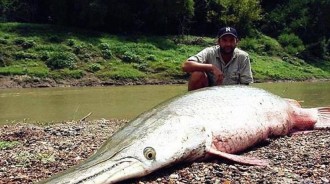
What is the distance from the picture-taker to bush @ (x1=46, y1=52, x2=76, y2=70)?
29.9m

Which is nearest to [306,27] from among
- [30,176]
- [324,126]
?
[324,126]

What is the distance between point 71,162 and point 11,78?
23028 mm

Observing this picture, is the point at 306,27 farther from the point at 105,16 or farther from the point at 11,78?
the point at 11,78

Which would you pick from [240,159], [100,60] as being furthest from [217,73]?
[100,60]

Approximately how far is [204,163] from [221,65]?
7.68 ft

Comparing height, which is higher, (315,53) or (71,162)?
(71,162)

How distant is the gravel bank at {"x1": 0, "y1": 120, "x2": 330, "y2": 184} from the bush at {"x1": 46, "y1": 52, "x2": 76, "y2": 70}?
73.8 ft

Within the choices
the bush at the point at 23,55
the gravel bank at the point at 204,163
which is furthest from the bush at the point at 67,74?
the gravel bank at the point at 204,163

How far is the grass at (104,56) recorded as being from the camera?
29.7 meters

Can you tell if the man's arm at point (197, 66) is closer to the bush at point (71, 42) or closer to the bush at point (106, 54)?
the bush at point (106, 54)

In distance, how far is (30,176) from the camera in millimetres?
4992

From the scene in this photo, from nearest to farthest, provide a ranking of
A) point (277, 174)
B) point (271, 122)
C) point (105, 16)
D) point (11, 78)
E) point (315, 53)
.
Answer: point (277, 174) → point (271, 122) → point (11, 78) → point (105, 16) → point (315, 53)

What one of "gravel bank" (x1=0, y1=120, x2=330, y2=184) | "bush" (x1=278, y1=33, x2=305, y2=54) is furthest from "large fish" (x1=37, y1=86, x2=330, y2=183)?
"bush" (x1=278, y1=33, x2=305, y2=54)

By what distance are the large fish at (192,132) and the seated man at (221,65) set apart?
55 cm
